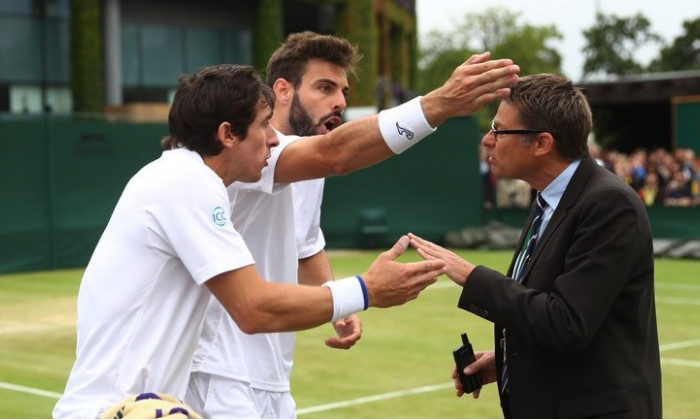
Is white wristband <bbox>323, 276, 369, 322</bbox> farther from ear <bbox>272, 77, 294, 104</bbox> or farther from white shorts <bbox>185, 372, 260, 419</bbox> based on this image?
ear <bbox>272, 77, 294, 104</bbox>

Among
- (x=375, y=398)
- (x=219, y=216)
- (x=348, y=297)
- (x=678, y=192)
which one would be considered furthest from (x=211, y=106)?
(x=678, y=192)

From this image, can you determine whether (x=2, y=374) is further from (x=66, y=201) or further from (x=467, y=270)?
(x=66, y=201)

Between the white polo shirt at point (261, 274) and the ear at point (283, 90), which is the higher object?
the ear at point (283, 90)

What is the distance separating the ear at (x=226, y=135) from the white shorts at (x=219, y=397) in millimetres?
1272

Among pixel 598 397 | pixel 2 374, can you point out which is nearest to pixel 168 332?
pixel 598 397

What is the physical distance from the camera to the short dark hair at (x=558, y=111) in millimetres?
4199

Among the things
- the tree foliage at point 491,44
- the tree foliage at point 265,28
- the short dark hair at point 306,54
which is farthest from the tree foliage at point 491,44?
the short dark hair at point 306,54

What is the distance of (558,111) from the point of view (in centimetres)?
420

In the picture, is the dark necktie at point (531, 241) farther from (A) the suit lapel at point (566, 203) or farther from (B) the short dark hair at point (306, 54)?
(B) the short dark hair at point (306, 54)

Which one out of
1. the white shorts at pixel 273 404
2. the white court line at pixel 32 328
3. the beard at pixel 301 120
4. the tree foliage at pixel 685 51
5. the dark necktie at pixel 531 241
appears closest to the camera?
the dark necktie at pixel 531 241

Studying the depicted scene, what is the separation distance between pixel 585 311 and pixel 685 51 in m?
90.7

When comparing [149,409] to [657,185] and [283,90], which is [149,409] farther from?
[657,185]

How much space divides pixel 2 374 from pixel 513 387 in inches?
290

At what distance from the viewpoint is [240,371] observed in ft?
16.5
